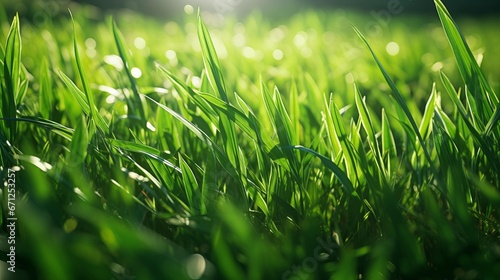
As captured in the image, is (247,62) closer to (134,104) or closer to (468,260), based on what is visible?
(134,104)

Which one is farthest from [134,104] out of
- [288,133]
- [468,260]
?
[468,260]

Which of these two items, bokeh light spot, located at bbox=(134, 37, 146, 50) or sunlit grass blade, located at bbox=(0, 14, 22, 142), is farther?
bokeh light spot, located at bbox=(134, 37, 146, 50)

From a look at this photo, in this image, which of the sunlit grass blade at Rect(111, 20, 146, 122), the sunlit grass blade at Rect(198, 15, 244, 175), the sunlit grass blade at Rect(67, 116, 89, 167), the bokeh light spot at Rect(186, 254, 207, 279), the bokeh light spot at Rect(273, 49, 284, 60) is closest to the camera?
the bokeh light spot at Rect(186, 254, 207, 279)

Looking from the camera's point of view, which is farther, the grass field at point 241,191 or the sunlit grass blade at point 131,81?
the sunlit grass blade at point 131,81

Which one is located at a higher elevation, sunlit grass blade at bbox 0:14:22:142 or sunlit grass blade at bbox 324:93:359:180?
sunlit grass blade at bbox 0:14:22:142

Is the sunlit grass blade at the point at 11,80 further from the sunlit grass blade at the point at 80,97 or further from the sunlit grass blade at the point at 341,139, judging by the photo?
the sunlit grass blade at the point at 341,139

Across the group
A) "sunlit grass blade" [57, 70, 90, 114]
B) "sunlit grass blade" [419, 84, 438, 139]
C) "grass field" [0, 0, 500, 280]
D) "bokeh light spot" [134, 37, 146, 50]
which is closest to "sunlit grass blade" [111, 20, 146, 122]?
"grass field" [0, 0, 500, 280]

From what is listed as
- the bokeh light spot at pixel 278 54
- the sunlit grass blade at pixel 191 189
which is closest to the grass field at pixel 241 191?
the sunlit grass blade at pixel 191 189

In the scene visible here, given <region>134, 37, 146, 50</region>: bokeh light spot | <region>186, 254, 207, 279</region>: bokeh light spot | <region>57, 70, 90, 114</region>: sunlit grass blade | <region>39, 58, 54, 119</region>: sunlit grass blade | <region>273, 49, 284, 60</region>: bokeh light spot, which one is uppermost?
<region>57, 70, 90, 114</region>: sunlit grass blade

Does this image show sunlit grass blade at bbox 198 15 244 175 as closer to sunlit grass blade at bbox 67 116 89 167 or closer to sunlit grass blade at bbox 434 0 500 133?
sunlit grass blade at bbox 67 116 89 167

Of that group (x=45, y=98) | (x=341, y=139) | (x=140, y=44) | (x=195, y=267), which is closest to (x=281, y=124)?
(x=341, y=139)

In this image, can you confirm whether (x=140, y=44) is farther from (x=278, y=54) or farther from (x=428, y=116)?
(x=428, y=116)
